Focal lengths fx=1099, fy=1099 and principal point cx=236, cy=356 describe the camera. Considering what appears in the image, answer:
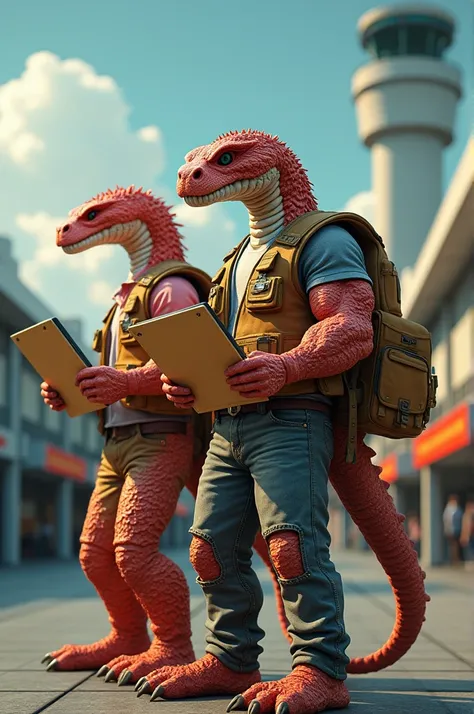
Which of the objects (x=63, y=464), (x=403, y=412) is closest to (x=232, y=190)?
(x=403, y=412)

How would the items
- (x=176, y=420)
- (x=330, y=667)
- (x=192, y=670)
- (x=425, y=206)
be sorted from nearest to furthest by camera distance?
(x=330, y=667) < (x=192, y=670) < (x=176, y=420) < (x=425, y=206)

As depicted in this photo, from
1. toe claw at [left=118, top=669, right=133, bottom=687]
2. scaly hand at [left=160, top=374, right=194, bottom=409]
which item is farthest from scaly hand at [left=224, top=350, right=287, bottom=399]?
toe claw at [left=118, top=669, right=133, bottom=687]

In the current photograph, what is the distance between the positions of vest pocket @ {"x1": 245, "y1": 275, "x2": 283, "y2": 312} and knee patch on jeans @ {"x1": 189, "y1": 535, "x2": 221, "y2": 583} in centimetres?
97

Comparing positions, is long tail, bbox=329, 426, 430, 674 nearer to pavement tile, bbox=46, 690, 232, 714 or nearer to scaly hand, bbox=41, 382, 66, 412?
pavement tile, bbox=46, 690, 232, 714

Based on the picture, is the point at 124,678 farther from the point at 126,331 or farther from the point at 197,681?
the point at 126,331

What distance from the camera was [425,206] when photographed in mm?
61125

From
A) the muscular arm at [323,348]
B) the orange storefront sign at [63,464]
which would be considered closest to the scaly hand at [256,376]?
the muscular arm at [323,348]

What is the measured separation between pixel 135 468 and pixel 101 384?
0.56 metres

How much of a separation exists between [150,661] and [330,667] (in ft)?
3.59

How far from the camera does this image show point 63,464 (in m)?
31.5

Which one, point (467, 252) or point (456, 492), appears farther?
point (456, 492)

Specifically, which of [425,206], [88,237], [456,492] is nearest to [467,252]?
[456,492]

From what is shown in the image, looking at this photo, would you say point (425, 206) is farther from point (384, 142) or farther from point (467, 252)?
point (467, 252)

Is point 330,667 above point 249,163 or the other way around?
the other way around
